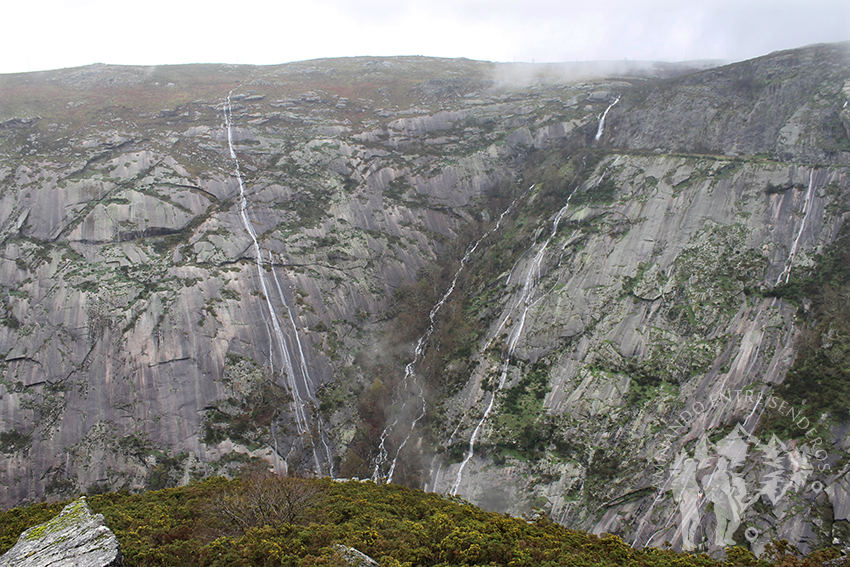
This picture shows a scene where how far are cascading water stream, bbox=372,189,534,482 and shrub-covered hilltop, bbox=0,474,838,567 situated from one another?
15.1 m

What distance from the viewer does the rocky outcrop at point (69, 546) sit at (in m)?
12.4

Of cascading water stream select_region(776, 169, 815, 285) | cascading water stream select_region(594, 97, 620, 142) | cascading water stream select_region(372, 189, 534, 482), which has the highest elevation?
cascading water stream select_region(594, 97, 620, 142)

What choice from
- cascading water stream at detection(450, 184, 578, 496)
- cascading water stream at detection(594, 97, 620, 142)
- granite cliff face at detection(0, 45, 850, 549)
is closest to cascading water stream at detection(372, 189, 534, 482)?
granite cliff face at detection(0, 45, 850, 549)

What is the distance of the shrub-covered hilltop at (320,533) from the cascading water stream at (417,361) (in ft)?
49.5

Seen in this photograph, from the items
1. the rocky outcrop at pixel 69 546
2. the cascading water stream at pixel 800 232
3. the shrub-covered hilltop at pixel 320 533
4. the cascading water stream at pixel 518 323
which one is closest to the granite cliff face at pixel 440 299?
the cascading water stream at pixel 800 232

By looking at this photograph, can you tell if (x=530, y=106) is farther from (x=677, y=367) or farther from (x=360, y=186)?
(x=677, y=367)

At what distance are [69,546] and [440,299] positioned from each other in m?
38.8

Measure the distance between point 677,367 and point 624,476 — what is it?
358 inches

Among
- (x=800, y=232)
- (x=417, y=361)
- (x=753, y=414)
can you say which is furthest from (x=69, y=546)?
(x=800, y=232)

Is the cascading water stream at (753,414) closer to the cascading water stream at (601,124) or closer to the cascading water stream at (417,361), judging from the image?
the cascading water stream at (417,361)

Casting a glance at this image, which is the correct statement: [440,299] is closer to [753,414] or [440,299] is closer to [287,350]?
[287,350]

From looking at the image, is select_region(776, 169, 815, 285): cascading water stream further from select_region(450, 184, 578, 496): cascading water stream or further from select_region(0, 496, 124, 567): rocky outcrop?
select_region(0, 496, 124, 567): rocky outcrop

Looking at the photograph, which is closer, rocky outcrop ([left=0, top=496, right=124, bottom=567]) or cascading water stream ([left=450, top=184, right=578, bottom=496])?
rocky outcrop ([left=0, top=496, right=124, bottom=567])

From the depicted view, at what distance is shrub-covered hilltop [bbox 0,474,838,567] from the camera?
14688 mm
